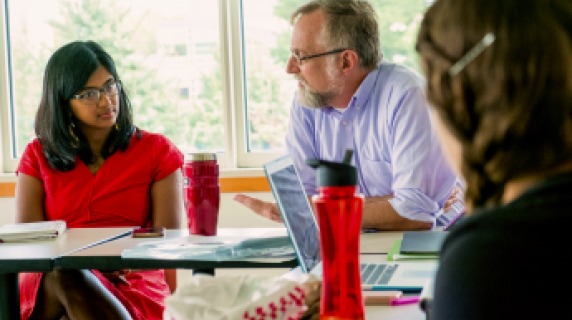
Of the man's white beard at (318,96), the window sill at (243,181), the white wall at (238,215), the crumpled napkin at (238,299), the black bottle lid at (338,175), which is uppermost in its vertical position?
the man's white beard at (318,96)

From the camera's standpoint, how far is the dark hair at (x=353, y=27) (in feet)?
9.00

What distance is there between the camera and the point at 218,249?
1936mm

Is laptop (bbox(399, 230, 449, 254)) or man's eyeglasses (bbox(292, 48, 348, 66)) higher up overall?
man's eyeglasses (bbox(292, 48, 348, 66))

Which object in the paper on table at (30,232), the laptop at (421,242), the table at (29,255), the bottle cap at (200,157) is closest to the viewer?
the laptop at (421,242)

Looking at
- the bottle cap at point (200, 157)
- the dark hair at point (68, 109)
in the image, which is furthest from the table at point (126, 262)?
the dark hair at point (68, 109)

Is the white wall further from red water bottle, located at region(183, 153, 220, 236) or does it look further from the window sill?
red water bottle, located at region(183, 153, 220, 236)

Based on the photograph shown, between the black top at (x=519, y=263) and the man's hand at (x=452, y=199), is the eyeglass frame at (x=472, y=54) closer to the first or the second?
the black top at (x=519, y=263)

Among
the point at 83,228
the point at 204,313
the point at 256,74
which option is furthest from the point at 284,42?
the point at 204,313

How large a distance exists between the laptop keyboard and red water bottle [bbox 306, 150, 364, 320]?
38 centimetres

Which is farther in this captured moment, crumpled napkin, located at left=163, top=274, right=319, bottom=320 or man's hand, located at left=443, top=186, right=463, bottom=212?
man's hand, located at left=443, top=186, right=463, bottom=212

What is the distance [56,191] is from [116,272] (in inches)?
16.7

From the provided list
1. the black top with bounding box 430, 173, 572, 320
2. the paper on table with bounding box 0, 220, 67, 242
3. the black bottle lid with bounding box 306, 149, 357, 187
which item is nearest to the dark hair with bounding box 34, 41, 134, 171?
the paper on table with bounding box 0, 220, 67, 242

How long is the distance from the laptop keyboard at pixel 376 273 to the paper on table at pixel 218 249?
0.65ft

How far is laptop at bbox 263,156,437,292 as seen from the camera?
1565 millimetres
